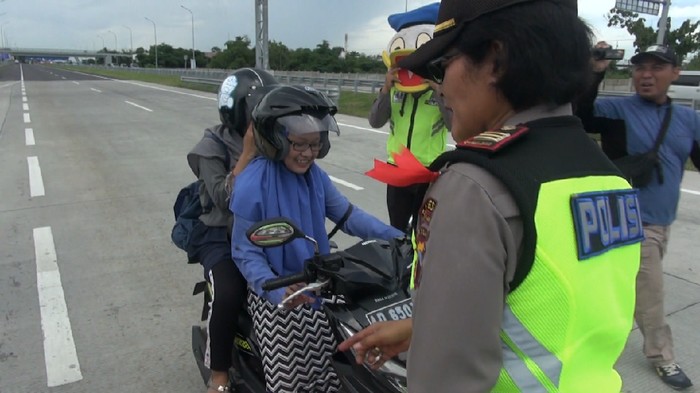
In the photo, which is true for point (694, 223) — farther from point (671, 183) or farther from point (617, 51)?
point (617, 51)

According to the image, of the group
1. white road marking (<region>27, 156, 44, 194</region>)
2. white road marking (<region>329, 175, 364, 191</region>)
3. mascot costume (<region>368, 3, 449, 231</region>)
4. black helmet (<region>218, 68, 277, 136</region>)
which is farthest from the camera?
white road marking (<region>329, 175, 364, 191</region>)

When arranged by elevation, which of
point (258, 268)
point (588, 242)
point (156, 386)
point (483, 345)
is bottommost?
point (156, 386)

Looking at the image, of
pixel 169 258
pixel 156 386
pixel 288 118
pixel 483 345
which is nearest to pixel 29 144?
pixel 169 258

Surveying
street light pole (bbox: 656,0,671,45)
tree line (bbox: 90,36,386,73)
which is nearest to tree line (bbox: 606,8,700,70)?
street light pole (bbox: 656,0,671,45)

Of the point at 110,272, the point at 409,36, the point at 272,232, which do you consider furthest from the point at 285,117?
the point at 110,272

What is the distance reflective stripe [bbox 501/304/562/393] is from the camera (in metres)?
0.94

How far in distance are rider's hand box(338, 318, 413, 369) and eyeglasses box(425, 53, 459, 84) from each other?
0.61 meters

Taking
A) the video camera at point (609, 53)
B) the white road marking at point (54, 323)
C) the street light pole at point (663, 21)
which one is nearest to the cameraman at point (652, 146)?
the video camera at point (609, 53)

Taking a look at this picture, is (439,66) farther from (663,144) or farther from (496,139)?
(663,144)

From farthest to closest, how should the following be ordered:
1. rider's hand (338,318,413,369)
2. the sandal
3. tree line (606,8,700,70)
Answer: tree line (606,8,700,70) → the sandal → rider's hand (338,318,413,369)

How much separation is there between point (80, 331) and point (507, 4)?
367cm

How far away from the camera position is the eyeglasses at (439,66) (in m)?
1.03

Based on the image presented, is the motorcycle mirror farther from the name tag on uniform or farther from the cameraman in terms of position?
the cameraman

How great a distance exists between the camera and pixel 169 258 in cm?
504
